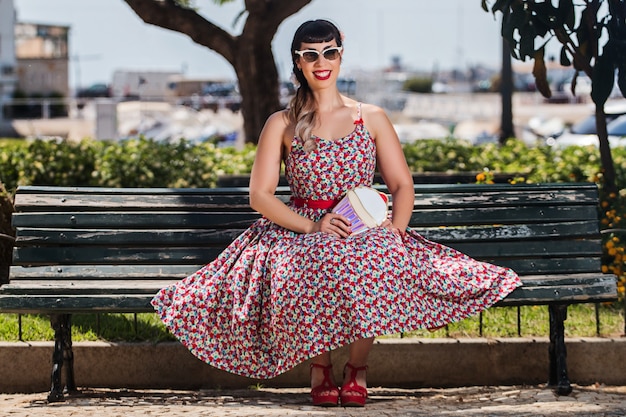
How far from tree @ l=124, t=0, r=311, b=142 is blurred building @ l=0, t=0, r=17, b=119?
49.6m

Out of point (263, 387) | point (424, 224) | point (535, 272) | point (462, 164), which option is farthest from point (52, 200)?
point (462, 164)

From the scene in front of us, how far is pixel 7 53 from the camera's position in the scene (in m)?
61.9

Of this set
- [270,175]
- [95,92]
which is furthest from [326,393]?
[95,92]

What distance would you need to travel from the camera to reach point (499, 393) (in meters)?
6.03

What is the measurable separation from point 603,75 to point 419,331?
67.3 inches

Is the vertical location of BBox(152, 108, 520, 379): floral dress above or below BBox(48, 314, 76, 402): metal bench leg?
above

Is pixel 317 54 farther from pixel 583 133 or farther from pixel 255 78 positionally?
pixel 583 133

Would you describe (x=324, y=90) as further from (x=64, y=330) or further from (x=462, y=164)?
(x=462, y=164)

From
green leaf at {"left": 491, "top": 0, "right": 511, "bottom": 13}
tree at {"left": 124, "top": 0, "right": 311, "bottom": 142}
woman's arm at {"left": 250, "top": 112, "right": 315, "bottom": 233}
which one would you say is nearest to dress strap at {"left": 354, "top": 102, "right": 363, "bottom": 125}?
woman's arm at {"left": 250, "top": 112, "right": 315, "bottom": 233}

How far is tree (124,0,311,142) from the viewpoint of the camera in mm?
11445

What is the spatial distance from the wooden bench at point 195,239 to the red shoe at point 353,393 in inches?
30.0

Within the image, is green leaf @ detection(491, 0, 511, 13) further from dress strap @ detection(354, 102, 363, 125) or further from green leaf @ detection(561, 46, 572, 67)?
dress strap @ detection(354, 102, 363, 125)

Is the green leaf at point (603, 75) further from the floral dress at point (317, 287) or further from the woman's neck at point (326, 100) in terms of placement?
the woman's neck at point (326, 100)

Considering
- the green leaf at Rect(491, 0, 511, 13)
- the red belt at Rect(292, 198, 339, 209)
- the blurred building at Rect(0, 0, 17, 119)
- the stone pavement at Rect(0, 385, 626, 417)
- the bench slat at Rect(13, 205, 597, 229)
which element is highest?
the blurred building at Rect(0, 0, 17, 119)
